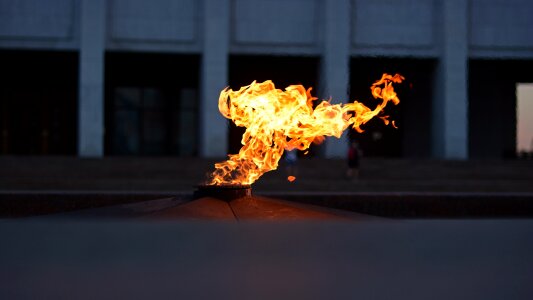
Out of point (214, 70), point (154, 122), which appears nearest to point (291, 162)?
point (214, 70)

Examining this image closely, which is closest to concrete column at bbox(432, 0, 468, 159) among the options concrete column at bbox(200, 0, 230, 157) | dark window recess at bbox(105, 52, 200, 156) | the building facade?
the building facade

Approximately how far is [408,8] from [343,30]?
131 inches

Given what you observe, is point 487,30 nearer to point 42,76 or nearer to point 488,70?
point 488,70

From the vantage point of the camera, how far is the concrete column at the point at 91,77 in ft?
87.1

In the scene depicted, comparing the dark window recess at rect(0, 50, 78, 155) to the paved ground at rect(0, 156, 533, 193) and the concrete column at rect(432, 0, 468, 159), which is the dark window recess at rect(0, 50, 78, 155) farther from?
the concrete column at rect(432, 0, 468, 159)

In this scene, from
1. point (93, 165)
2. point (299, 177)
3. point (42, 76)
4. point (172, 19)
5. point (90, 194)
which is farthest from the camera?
point (42, 76)

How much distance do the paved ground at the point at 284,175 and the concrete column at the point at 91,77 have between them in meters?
4.23

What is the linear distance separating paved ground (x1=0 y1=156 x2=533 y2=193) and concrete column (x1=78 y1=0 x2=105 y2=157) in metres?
4.23

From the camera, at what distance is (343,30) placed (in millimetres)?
27281

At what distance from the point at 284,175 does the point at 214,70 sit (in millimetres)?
9472

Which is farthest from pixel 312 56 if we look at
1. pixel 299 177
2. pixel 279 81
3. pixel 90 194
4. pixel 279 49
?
pixel 90 194

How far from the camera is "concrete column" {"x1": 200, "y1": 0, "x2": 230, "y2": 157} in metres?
26.7

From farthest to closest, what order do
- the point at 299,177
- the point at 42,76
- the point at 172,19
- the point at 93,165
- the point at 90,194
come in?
1. the point at 42,76
2. the point at 172,19
3. the point at 93,165
4. the point at 299,177
5. the point at 90,194

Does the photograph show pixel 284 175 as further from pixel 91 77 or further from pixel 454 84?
pixel 454 84
